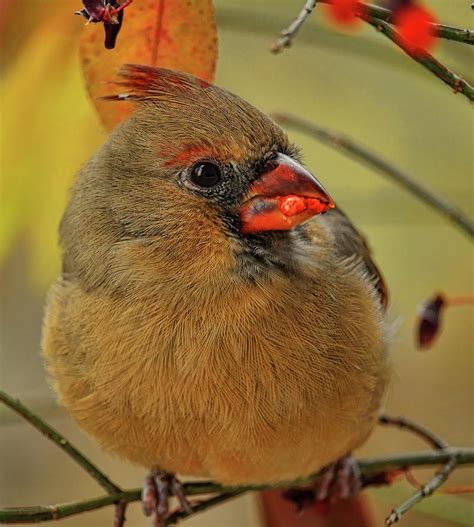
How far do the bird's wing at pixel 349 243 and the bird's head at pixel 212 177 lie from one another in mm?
442

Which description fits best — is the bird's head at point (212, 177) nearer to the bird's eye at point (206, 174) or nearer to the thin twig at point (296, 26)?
the bird's eye at point (206, 174)

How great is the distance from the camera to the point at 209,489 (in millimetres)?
2553

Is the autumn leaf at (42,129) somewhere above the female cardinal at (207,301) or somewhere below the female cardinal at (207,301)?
above

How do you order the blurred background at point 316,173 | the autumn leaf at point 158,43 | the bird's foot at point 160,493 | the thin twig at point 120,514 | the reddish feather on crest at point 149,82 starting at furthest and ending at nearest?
the bird's foot at point 160,493
the blurred background at point 316,173
the thin twig at point 120,514
the reddish feather on crest at point 149,82
the autumn leaf at point 158,43

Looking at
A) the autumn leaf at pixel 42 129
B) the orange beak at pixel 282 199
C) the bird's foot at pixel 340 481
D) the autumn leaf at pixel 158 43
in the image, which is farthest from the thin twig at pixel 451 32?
the bird's foot at pixel 340 481

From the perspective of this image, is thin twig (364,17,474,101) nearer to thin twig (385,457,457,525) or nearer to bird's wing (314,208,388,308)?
thin twig (385,457,457,525)

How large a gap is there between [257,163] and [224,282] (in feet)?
0.78

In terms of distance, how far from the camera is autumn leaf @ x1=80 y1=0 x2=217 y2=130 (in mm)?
1901

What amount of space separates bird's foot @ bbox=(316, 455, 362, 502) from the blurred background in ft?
0.42

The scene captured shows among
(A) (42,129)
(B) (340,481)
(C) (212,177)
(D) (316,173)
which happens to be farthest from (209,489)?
(D) (316,173)

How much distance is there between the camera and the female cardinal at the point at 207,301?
223 cm

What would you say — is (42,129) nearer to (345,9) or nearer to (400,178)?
(400,178)

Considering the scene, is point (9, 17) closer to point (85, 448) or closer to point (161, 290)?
point (161, 290)

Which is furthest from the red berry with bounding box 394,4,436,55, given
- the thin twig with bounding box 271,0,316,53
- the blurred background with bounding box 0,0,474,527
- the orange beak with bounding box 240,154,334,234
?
the blurred background with bounding box 0,0,474,527
